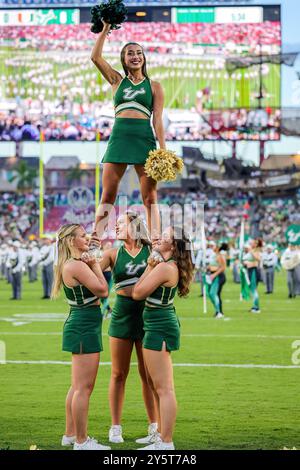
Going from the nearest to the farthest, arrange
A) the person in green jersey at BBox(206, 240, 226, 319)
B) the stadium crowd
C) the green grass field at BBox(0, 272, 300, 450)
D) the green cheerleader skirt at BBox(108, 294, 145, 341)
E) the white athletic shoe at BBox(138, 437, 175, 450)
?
the white athletic shoe at BBox(138, 437, 175, 450) < the green cheerleader skirt at BBox(108, 294, 145, 341) < the green grass field at BBox(0, 272, 300, 450) < the person in green jersey at BBox(206, 240, 226, 319) < the stadium crowd

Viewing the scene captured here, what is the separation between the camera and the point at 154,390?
26.4 ft

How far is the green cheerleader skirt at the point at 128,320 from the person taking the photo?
8.05m

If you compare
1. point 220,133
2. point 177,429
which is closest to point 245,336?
point 177,429

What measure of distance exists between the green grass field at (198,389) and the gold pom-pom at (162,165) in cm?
190

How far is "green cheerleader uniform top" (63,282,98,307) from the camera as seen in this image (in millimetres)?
7652

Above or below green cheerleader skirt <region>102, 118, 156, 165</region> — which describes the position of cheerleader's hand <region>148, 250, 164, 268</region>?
below

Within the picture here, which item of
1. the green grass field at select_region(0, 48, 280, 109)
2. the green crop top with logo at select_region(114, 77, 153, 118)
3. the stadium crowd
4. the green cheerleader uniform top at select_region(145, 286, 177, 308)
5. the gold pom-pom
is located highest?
the stadium crowd

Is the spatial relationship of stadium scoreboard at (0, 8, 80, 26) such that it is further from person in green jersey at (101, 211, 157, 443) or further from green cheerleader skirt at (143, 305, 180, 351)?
green cheerleader skirt at (143, 305, 180, 351)

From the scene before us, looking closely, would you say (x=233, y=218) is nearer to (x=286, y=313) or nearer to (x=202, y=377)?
(x=286, y=313)

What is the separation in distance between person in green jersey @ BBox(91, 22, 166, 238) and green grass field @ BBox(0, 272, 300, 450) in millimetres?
1683

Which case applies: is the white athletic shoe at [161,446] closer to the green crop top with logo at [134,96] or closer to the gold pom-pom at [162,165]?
the gold pom-pom at [162,165]

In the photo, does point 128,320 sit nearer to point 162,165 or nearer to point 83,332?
point 83,332

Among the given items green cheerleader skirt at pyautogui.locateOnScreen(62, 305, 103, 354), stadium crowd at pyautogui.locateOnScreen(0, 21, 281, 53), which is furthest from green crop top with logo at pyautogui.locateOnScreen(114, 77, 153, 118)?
stadium crowd at pyautogui.locateOnScreen(0, 21, 281, 53)

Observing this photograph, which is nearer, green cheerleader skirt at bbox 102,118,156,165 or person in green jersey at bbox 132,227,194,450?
person in green jersey at bbox 132,227,194,450
